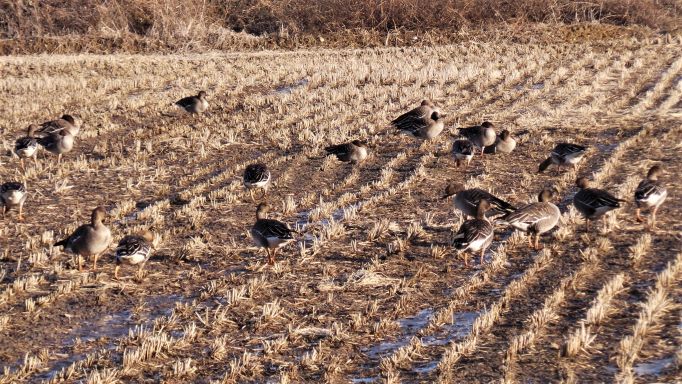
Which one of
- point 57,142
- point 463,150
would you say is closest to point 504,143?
point 463,150

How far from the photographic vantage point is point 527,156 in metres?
16.7

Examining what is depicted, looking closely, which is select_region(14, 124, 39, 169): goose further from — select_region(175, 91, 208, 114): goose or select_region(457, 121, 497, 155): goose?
select_region(457, 121, 497, 155): goose

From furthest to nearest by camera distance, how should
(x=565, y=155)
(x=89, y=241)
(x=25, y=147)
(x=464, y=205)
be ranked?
(x=25, y=147), (x=565, y=155), (x=464, y=205), (x=89, y=241)

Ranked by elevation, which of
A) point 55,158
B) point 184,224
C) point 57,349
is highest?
point 57,349

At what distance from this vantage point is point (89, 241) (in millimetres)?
10680

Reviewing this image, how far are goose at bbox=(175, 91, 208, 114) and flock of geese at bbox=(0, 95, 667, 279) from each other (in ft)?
12.5

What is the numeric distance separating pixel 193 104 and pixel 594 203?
11.1 meters

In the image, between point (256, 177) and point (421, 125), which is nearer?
→ point (256, 177)

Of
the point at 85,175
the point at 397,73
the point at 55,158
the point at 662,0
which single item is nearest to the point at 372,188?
the point at 85,175

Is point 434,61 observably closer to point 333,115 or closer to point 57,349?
point 333,115

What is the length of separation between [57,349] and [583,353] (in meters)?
4.97

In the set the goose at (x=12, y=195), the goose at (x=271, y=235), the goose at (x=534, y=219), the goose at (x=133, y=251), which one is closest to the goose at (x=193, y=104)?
the goose at (x=12, y=195)

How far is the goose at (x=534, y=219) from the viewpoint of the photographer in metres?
11.4

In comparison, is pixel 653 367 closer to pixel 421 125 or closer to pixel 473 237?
pixel 473 237
